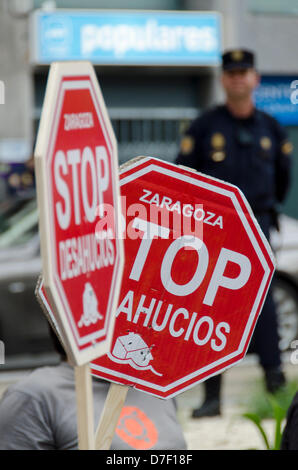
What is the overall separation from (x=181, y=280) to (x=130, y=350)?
0.16 m

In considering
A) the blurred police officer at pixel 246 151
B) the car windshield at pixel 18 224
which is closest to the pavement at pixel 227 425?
the blurred police officer at pixel 246 151

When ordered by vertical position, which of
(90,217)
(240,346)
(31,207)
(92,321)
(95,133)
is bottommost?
(31,207)

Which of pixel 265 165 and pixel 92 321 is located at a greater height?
pixel 92 321

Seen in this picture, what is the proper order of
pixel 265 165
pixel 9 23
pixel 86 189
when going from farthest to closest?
pixel 9 23 < pixel 265 165 < pixel 86 189

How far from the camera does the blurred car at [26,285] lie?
23.6 ft

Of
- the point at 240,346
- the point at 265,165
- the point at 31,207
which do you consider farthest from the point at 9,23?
the point at 240,346

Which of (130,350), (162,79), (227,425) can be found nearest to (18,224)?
(227,425)

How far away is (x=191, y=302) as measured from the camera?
2.05 meters

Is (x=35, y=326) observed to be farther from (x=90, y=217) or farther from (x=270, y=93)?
(x=270, y=93)

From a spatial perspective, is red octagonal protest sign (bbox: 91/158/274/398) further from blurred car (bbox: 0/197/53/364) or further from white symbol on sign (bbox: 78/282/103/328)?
blurred car (bbox: 0/197/53/364)

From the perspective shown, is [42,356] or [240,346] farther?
[42,356]

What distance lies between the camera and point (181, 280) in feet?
6.70

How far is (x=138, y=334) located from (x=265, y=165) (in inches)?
133
